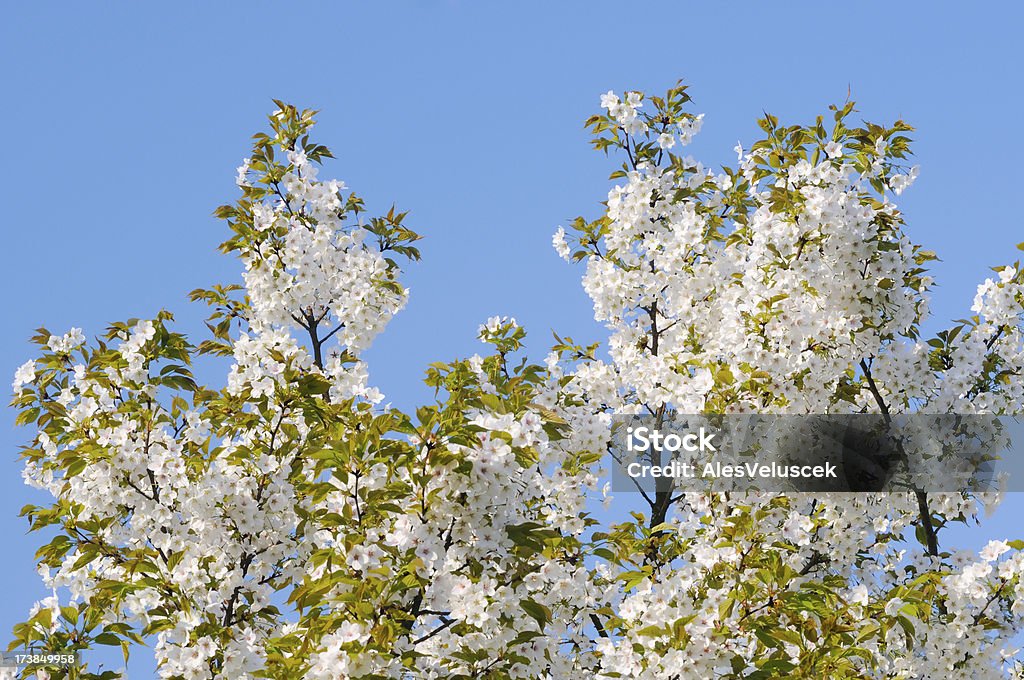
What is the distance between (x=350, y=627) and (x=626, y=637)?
164 cm

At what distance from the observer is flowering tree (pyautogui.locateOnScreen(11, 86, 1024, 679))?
521 cm

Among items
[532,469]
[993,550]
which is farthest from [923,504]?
[532,469]

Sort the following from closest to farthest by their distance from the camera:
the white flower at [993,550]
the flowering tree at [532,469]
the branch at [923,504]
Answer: the flowering tree at [532,469], the white flower at [993,550], the branch at [923,504]

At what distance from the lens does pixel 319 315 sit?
8.25 meters

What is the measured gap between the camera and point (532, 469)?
5457mm

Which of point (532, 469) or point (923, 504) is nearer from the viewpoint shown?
point (532, 469)

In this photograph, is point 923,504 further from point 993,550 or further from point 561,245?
point 561,245

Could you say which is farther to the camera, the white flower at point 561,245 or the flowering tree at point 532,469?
the white flower at point 561,245

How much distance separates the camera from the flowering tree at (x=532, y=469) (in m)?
5.21

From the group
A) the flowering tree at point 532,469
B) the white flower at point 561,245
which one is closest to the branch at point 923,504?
the flowering tree at point 532,469

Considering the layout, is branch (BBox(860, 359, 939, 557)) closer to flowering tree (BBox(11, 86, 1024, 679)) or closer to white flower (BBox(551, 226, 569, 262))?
flowering tree (BBox(11, 86, 1024, 679))

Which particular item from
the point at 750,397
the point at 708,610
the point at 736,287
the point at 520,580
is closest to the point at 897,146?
the point at 736,287

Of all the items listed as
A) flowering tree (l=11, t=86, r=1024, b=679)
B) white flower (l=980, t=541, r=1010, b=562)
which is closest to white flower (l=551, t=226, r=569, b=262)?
flowering tree (l=11, t=86, r=1024, b=679)

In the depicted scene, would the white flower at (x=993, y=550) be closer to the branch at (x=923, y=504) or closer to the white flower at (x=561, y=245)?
the branch at (x=923, y=504)
